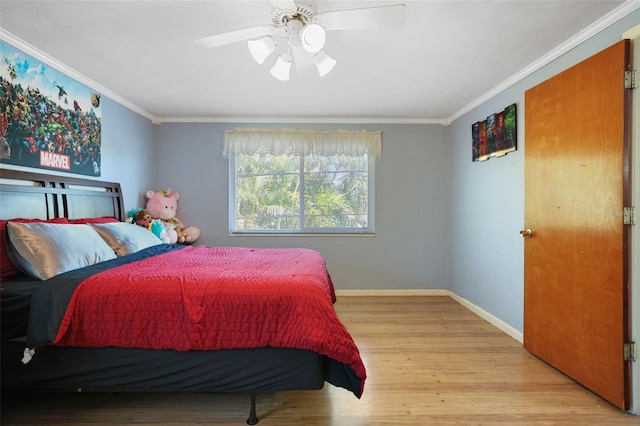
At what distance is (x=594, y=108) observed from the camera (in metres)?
1.98

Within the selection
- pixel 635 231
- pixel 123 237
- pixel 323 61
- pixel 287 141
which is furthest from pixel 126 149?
pixel 635 231

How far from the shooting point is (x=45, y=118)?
254 centimetres

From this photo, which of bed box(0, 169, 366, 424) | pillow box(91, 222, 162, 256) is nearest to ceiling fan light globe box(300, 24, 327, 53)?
bed box(0, 169, 366, 424)

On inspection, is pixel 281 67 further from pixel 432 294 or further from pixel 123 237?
pixel 432 294

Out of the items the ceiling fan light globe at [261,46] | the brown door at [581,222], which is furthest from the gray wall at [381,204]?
the ceiling fan light globe at [261,46]

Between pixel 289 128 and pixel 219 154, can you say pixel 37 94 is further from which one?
pixel 289 128

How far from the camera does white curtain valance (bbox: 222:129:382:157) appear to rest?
4.13 meters

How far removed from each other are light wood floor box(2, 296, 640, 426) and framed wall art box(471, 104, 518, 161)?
6.05 ft

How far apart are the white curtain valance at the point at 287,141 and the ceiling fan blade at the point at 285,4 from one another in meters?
2.49

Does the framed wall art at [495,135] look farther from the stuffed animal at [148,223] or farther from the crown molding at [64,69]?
the crown molding at [64,69]

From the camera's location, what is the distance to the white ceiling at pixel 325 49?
6.30 ft

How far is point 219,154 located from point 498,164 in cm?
327

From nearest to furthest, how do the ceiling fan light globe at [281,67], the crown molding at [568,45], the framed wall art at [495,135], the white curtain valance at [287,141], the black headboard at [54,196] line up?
the crown molding at [568,45]
the ceiling fan light globe at [281,67]
the black headboard at [54,196]
the framed wall art at [495,135]
the white curtain valance at [287,141]

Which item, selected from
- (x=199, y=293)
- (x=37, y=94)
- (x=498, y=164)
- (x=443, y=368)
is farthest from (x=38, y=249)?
(x=498, y=164)
